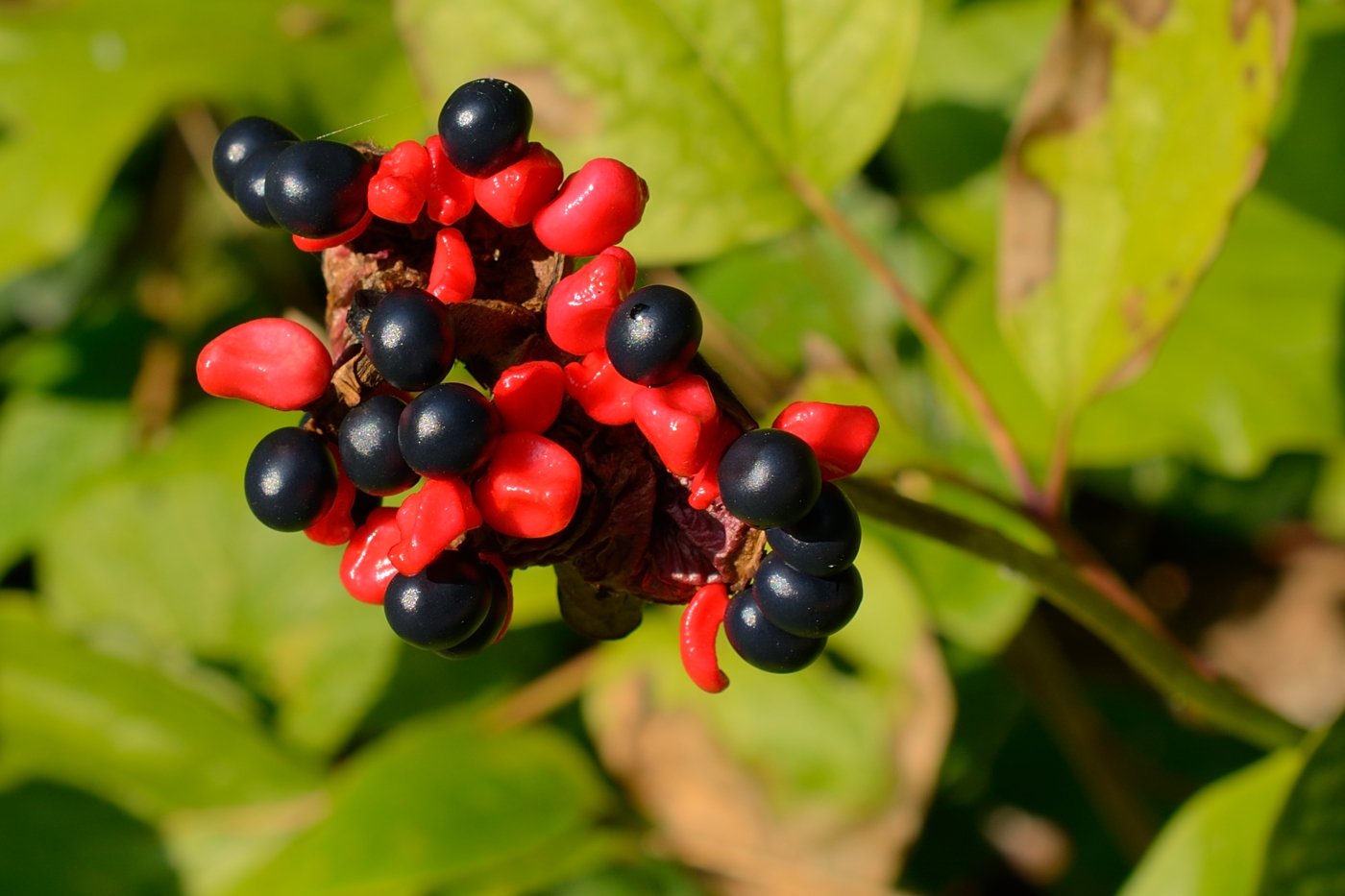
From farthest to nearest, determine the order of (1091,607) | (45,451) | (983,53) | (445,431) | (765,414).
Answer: (45,451) → (983,53) → (765,414) → (1091,607) → (445,431)

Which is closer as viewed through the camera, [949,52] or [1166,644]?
[1166,644]

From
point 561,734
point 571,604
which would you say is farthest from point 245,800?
point 571,604

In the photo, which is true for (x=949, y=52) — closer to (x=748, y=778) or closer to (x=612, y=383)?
(x=748, y=778)

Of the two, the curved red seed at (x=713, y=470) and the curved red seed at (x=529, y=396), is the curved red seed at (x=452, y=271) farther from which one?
the curved red seed at (x=713, y=470)

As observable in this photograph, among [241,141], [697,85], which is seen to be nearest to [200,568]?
[697,85]

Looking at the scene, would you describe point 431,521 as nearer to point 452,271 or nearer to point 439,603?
point 439,603

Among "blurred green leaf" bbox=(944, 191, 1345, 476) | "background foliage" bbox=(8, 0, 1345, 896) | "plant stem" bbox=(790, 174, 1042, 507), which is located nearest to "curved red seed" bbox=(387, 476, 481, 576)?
"background foliage" bbox=(8, 0, 1345, 896)
